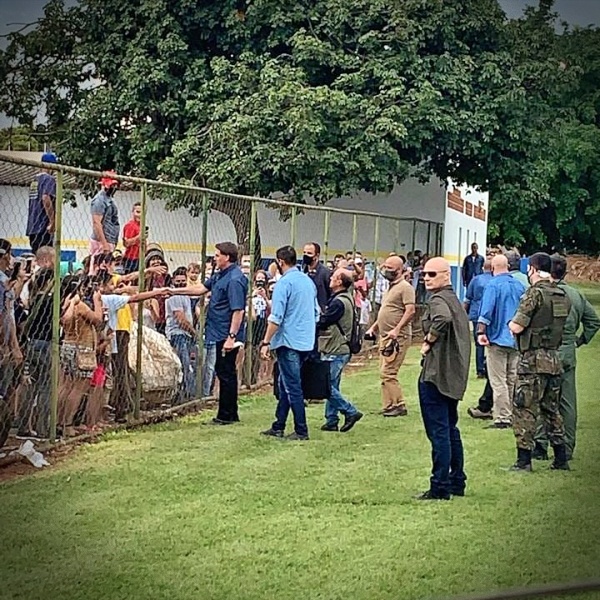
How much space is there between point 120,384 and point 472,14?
1552cm

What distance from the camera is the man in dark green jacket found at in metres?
11.6

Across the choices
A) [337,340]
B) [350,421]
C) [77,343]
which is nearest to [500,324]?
[337,340]

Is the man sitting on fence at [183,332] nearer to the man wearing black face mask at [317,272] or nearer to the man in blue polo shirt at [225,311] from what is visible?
the man in blue polo shirt at [225,311]

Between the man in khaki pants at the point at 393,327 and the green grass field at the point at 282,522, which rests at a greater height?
the man in khaki pants at the point at 393,327

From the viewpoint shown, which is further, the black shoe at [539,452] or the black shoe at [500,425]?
the black shoe at [500,425]

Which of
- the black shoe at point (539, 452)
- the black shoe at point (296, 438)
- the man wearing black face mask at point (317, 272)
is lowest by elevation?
the black shoe at point (296, 438)

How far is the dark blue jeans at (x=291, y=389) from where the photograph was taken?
1073cm

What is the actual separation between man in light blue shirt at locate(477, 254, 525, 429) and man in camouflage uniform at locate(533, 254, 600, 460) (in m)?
1.44

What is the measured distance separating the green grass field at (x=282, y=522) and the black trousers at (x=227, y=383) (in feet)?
2.27

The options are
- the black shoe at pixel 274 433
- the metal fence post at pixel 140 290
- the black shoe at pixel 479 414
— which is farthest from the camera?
the black shoe at pixel 479 414

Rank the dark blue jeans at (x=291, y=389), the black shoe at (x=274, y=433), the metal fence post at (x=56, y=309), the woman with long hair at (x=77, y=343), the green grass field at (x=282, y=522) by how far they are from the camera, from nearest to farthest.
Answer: the green grass field at (x=282, y=522), the metal fence post at (x=56, y=309), the woman with long hair at (x=77, y=343), the dark blue jeans at (x=291, y=389), the black shoe at (x=274, y=433)

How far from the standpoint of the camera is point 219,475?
9.10m

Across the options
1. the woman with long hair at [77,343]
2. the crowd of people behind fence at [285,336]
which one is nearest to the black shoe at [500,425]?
A: the crowd of people behind fence at [285,336]

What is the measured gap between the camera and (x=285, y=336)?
1081 centimetres
